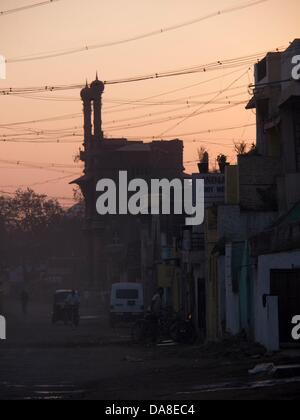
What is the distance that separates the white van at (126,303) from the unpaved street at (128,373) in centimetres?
1646

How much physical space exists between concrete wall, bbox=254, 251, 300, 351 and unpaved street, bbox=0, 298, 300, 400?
0.73 m

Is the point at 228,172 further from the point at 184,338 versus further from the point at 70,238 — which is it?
the point at 70,238

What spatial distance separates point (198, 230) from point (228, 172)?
4552 mm

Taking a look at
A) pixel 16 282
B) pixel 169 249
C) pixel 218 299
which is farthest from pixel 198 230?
pixel 16 282

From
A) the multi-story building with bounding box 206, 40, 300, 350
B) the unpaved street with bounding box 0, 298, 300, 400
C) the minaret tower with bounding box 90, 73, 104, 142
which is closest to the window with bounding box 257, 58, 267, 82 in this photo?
the multi-story building with bounding box 206, 40, 300, 350

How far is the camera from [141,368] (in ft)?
82.3

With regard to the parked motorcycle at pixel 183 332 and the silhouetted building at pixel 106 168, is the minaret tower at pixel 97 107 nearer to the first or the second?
the silhouetted building at pixel 106 168

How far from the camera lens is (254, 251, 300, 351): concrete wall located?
82.2 feet

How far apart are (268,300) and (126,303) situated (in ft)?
96.8

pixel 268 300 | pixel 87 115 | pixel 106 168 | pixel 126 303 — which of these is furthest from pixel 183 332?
pixel 87 115

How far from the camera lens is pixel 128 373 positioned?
77.9ft

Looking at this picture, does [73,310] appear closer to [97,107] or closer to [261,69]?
[261,69]

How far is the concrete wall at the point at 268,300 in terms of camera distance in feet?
82.2

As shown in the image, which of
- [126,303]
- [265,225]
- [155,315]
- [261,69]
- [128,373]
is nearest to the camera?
[128,373]
